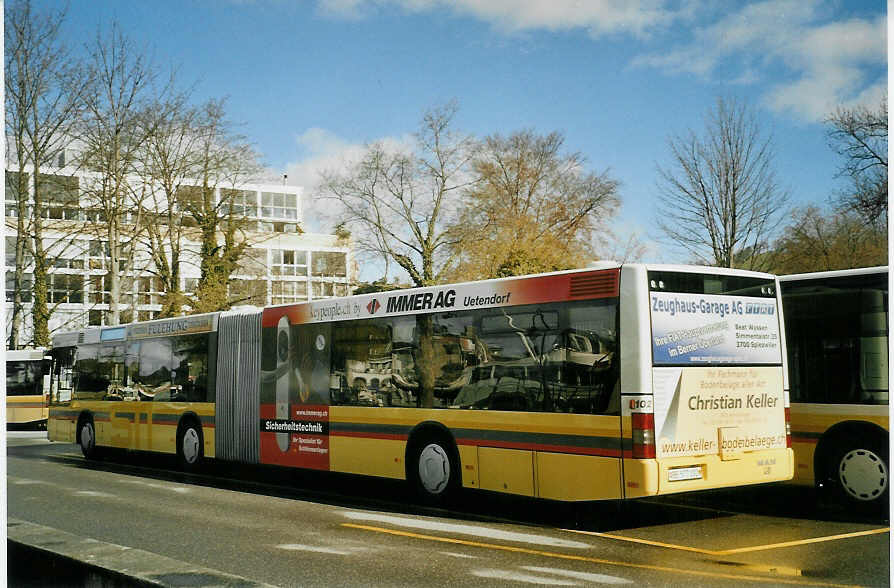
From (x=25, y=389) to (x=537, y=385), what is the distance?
27189mm

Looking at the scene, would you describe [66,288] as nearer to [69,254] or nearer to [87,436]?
[69,254]

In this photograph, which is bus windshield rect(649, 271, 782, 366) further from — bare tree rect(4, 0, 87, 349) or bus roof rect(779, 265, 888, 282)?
bare tree rect(4, 0, 87, 349)

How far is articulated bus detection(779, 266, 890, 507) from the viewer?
33.2ft

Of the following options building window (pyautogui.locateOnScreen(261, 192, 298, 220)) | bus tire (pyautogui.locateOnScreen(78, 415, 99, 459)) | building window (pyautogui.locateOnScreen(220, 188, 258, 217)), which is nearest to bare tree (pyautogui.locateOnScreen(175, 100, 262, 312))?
building window (pyautogui.locateOnScreen(220, 188, 258, 217))

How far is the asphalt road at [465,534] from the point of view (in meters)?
7.50

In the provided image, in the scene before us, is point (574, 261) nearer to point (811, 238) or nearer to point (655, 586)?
point (811, 238)

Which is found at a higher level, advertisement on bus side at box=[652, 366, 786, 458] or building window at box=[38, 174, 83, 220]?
building window at box=[38, 174, 83, 220]

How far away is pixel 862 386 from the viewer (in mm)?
10242

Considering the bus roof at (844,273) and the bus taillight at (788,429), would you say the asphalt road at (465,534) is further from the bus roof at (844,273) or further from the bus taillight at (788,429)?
the bus roof at (844,273)

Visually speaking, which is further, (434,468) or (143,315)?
(143,315)

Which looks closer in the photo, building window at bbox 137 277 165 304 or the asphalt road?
the asphalt road

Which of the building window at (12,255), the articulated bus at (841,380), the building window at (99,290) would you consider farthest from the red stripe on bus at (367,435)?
the building window at (99,290)

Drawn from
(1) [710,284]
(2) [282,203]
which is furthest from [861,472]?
(2) [282,203]

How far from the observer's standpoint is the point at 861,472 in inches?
402
